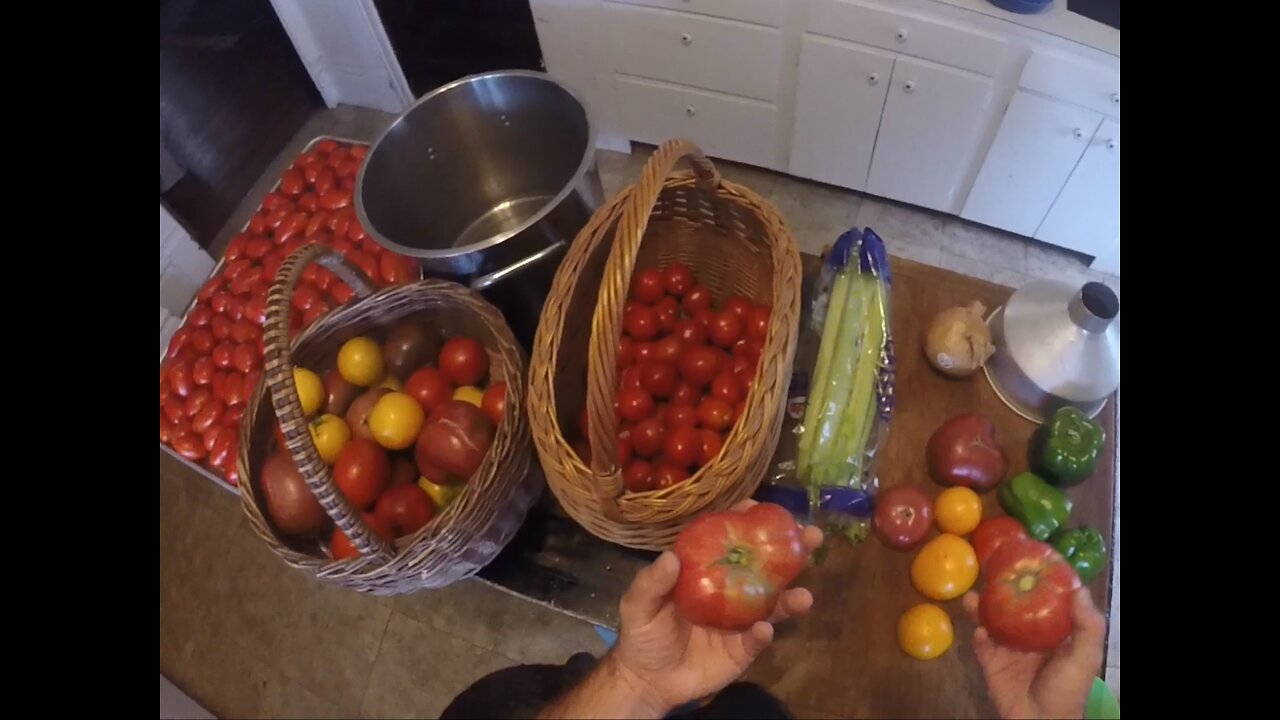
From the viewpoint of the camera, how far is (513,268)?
953 millimetres

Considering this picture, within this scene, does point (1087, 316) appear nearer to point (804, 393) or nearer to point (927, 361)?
point (927, 361)

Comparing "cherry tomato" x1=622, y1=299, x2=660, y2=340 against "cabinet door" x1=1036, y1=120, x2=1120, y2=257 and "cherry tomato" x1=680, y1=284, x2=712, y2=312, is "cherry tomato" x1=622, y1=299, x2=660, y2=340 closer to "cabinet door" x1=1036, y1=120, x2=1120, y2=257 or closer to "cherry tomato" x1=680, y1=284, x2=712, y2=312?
"cherry tomato" x1=680, y1=284, x2=712, y2=312

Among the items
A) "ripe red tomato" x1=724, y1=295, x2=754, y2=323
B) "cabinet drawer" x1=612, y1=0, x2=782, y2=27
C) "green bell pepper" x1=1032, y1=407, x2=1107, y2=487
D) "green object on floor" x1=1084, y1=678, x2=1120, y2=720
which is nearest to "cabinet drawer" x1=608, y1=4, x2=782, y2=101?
"cabinet drawer" x1=612, y1=0, x2=782, y2=27

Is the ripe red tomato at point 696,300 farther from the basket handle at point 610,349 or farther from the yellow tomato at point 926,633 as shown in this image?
the yellow tomato at point 926,633

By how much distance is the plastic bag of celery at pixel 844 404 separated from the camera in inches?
32.5

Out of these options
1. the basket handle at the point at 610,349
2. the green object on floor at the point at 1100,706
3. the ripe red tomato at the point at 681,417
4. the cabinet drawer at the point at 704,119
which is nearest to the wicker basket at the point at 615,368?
the basket handle at the point at 610,349

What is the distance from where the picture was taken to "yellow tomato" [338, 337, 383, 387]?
978 millimetres

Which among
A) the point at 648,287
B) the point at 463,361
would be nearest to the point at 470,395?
the point at 463,361

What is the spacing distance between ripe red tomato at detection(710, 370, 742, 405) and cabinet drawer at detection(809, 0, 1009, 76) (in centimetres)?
80

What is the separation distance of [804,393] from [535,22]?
1098 mm

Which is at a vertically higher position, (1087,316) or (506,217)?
(1087,316)
